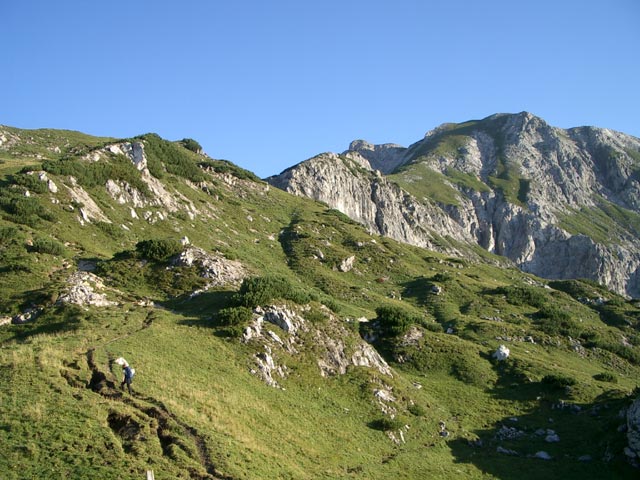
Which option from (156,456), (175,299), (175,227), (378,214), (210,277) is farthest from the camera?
(378,214)

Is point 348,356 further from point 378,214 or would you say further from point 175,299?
point 378,214

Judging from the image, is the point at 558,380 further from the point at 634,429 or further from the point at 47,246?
the point at 47,246

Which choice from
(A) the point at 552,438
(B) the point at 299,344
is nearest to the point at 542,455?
(A) the point at 552,438

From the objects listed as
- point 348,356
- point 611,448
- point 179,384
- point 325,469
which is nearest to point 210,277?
point 348,356

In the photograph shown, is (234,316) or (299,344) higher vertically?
(234,316)

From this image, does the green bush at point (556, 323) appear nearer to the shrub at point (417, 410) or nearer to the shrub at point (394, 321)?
the shrub at point (394, 321)

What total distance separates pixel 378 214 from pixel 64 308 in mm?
150837

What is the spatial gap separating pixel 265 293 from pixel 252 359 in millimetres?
8403

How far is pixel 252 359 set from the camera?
3691 centimetres

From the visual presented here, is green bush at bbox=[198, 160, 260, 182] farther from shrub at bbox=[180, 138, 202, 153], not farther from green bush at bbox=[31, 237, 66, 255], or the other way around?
green bush at bbox=[31, 237, 66, 255]

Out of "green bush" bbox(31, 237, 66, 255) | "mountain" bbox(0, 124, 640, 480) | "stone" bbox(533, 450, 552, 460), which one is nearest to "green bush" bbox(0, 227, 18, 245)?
"mountain" bbox(0, 124, 640, 480)

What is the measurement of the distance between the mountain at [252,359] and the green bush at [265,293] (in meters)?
0.25

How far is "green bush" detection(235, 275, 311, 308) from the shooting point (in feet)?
143

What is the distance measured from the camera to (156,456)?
21.1 m
